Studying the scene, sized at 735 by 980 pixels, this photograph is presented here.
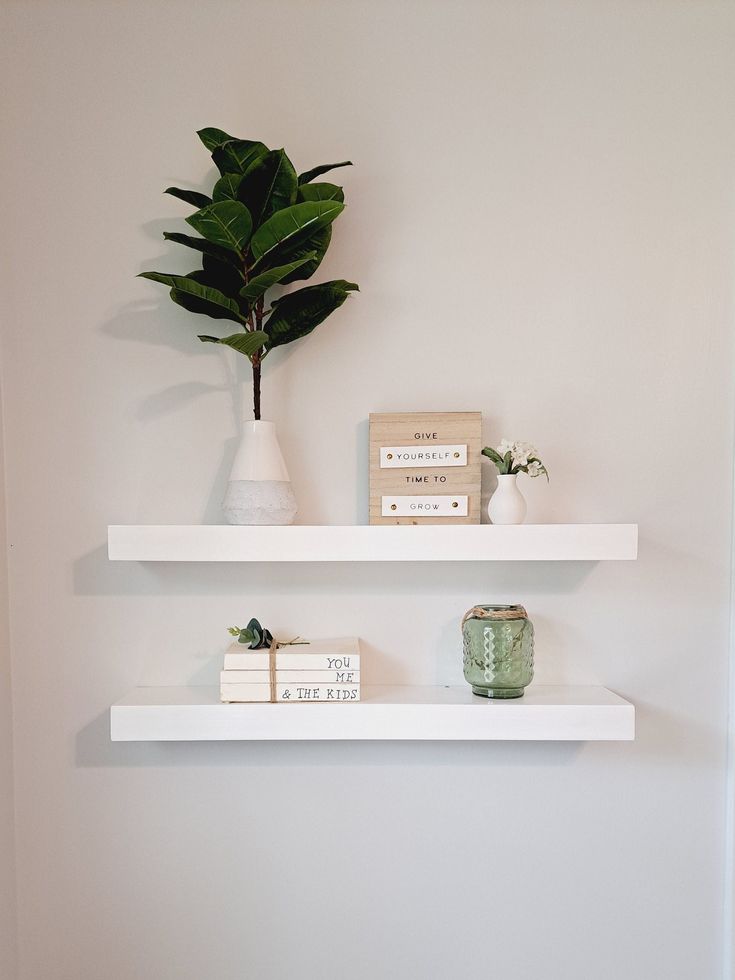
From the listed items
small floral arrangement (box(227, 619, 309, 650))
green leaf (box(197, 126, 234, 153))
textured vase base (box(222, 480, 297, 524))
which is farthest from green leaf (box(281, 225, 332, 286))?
small floral arrangement (box(227, 619, 309, 650))

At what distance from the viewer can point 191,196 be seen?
1.48 m

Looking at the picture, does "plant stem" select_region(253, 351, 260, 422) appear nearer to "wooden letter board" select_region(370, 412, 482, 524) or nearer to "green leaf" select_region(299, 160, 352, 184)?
"wooden letter board" select_region(370, 412, 482, 524)

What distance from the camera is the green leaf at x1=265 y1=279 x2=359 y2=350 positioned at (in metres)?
1.50

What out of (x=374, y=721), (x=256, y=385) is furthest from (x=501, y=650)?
(x=256, y=385)

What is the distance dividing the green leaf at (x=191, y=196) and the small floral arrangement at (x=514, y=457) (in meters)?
0.68

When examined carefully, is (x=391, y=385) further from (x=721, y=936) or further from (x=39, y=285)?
(x=721, y=936)

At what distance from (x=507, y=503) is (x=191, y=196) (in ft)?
2.59

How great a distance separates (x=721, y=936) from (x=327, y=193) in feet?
5.24

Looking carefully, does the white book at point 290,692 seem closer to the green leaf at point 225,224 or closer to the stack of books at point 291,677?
the stack of books at point 291,677

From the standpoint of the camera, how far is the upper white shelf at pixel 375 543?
145 cm

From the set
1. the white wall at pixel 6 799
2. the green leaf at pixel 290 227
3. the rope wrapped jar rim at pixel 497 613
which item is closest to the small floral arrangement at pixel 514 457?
the rope wrapped jar rim at pixel 497 613

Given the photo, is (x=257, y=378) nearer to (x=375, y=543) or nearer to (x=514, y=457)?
(x=375, y=543)

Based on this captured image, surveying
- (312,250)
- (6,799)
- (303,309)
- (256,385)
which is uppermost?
(312,250)

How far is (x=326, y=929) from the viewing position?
1597 millimetres
